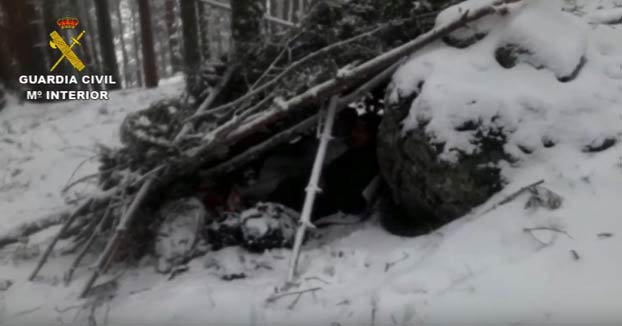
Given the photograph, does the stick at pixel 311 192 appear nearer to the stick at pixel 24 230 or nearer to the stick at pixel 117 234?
the stick at pixel 117 234

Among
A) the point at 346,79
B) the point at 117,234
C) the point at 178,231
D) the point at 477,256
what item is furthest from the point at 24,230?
the point at 477,256

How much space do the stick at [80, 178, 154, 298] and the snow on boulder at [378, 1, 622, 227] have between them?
1.99 m

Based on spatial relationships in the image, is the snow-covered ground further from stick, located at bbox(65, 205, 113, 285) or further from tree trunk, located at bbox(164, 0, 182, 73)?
tree trunk, located at bbox(164, 0, 182, 73)

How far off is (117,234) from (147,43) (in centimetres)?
1076

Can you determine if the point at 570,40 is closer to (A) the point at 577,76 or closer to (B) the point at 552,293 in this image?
(A) the point at 577,76

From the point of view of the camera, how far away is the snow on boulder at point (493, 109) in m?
3.31

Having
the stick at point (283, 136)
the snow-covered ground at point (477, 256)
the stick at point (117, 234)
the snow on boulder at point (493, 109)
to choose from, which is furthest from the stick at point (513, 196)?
the stick at point (117, 234)

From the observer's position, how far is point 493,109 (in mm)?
3414

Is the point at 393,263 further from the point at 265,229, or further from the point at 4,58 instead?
the point at 4,58

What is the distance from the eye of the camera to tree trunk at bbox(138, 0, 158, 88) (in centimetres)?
1300

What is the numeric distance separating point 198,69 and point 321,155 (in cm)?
206

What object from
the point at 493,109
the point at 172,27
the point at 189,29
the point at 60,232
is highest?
the point at 493,109

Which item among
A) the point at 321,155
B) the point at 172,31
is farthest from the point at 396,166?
the point at 172,31

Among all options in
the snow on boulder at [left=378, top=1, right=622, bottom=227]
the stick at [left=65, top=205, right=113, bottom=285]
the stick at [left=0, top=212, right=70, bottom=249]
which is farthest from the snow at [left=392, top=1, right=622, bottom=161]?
the stick at [left=0, top=212, right=70, bottom=249]
